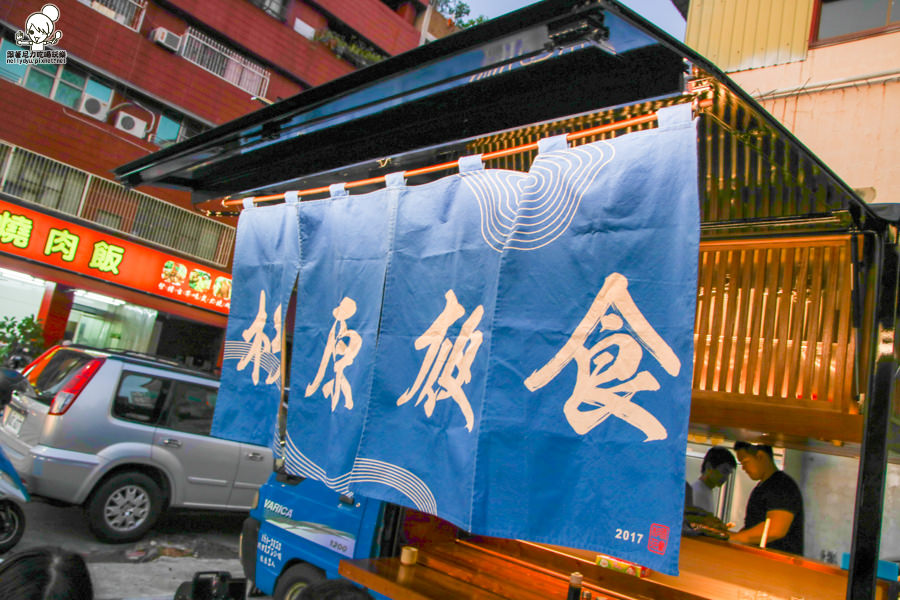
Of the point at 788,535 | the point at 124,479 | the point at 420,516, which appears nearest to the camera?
the point at 420,516

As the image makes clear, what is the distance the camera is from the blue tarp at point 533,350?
287 centimetres

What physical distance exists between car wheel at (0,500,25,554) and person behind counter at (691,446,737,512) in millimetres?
6629

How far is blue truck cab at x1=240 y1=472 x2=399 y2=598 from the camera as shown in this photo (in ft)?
16.2

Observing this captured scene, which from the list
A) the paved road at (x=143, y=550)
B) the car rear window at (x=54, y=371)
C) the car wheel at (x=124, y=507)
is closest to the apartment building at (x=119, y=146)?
the car rear window at (x=54, y=371)

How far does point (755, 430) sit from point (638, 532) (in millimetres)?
3010

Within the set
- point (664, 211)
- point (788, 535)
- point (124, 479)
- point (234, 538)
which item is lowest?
point (234, 538)

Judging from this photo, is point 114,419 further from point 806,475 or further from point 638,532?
point 806,475

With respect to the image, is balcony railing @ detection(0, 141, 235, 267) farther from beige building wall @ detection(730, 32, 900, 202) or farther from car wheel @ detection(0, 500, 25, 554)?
beige building wall @ detection(730, 32, 900, 202)

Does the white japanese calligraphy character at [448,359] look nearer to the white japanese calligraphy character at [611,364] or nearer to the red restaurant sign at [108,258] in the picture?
the white japanese calligraphy character at [611,364]

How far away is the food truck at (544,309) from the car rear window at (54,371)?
2907mm

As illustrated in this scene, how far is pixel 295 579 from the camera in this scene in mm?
5395

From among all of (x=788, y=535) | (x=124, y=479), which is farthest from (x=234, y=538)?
(x=788, y=535)

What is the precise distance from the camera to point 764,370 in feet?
14.4

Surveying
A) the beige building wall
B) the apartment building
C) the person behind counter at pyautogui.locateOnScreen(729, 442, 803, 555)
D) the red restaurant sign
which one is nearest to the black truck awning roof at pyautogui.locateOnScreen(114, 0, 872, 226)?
the person behind counter at pyautogui.locateOnScreen(729, 442, 803, 555)
